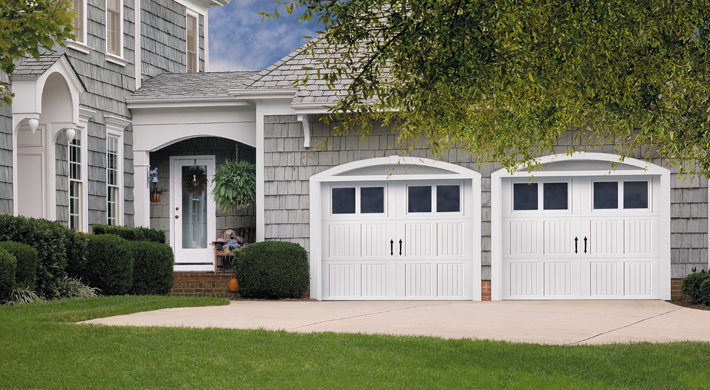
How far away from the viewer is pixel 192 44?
60.5 feet

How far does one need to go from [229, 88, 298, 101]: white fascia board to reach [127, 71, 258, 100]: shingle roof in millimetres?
432

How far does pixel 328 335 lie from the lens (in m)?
7.59

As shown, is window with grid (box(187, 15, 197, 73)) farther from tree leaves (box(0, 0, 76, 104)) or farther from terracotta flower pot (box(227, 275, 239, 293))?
tree leaves (box(0, 0, 76, 104))

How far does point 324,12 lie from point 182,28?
12.7 meters

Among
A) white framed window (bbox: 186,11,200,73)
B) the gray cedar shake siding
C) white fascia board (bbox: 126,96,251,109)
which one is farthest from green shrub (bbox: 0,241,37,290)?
white framed window (bbox: 186,11,200,73)

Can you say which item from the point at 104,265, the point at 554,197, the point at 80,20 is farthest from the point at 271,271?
the point at 80,20

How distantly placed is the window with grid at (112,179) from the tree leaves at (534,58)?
29.0 ft

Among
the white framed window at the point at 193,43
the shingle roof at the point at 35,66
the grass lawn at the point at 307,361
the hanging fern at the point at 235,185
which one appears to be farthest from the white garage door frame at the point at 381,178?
the white framed window at the point at 193,43

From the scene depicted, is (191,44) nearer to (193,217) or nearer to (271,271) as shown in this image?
(193,217)

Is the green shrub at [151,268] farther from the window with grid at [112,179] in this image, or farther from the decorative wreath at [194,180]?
the decorative wreath at [194,180]

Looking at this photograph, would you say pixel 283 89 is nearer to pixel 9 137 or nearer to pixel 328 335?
pixel 9 137

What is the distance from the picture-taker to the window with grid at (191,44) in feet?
60.1

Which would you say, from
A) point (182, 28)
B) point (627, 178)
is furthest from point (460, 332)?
point (182, 28)

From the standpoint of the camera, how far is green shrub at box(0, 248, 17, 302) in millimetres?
9188
